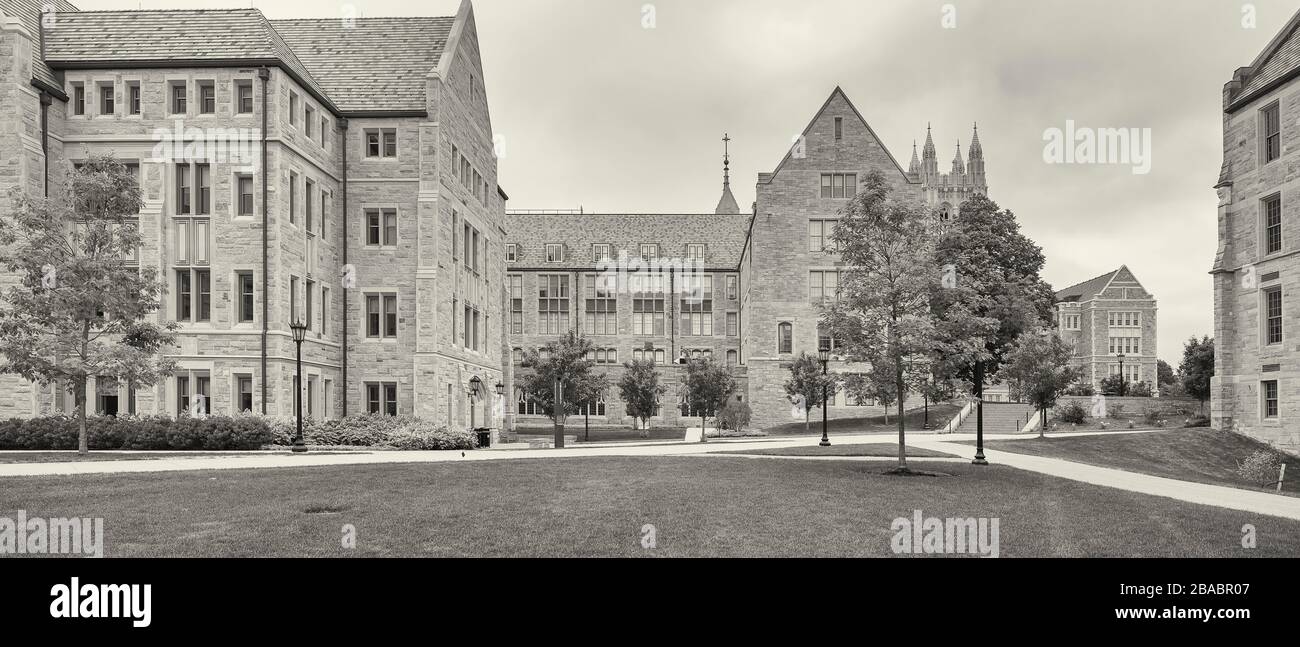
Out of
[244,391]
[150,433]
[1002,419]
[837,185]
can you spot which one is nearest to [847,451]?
[244,391]

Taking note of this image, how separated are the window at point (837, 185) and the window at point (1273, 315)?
83.3ft

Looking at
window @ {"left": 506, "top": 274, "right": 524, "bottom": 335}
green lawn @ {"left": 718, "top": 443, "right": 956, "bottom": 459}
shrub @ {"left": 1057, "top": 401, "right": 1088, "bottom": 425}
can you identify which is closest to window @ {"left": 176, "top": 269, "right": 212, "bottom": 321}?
green lawn @ {"left": 718, "top": 443, "right": 956, "bottom": 459}

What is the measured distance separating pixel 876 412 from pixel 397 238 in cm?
3341

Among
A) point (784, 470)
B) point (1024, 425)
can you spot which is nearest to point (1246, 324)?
point (1024, 425)

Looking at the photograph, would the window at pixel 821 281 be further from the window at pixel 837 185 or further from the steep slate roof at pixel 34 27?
the steep slate roof at pixel 34 27

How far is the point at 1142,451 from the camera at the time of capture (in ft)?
112

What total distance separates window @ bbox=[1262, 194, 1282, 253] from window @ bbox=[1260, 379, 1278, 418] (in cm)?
560

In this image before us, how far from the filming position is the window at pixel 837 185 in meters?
56.3

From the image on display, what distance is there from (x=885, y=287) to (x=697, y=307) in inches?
2026

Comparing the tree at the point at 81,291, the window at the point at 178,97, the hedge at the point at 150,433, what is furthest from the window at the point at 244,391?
the window at the point at 178,97

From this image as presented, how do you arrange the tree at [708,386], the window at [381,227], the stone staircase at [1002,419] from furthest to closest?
the tree at [708,386] → the stone staircase at [1002,419] → the window at [381,227]

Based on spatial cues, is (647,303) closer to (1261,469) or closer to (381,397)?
(381,397)

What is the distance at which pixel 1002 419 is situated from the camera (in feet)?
169
